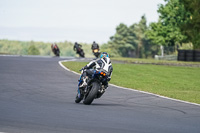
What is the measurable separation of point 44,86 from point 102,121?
9.32 meters

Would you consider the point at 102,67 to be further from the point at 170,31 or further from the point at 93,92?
the point at 170,31

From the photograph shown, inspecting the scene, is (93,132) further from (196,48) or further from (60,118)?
(196,48)

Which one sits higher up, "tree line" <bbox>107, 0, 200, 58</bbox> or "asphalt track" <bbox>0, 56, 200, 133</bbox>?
"tree line" <bbox>107, 0, 200, 58</bbox>

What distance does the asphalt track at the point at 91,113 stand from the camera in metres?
8.66

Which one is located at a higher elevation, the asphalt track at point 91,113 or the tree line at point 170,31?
the tree line at point 170,31

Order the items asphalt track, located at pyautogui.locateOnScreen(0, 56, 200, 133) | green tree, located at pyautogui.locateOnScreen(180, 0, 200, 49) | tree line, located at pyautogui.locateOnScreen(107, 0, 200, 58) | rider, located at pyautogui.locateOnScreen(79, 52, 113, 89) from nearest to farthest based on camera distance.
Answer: asphalt track, located at pyautogui.locateOnScreen(0, 56, 200, 133)
rider, located at pyautogui.locateOnScreen(79, 52, 113, 89)
green tree, located at pyautogui.locateOnScreen(180, 0, 200, 49)
tree line, located at pyautogui.locateOnScreen(107, 0, 200, 58)

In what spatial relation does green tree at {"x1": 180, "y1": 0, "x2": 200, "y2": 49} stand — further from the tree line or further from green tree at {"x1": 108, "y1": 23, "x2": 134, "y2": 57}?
green tree at {"x1": 108, "y1": 23, "x2": 134, "y2": 57}

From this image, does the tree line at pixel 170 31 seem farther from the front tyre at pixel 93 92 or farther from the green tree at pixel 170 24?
the front tyre at pixel 93 92

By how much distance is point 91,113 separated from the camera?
10.8 metres

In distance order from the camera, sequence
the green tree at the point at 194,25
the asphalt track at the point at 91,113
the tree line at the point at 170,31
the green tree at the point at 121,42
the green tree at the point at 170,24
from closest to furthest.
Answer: the asphalt track at the point at 91,113, the green tree at the point at 194,25, the tree line at the point at 170,31, the green tree at the point at 170,24, the green tree at the point at 121,42

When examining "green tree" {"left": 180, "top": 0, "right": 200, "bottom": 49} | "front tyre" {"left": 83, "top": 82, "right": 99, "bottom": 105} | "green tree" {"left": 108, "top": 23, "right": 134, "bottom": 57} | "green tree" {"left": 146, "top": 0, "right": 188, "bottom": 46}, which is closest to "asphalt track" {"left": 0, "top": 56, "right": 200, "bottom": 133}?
"front tyre" {"left": 83, "top": 82, "right": 99, "bottom": 105}

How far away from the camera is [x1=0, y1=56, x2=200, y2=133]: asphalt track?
28.4 feet

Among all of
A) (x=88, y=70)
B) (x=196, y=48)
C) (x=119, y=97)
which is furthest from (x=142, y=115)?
(x=196, y=48)

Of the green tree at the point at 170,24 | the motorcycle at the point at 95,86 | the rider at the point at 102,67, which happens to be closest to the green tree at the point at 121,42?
the green tree at the point at 170,24
